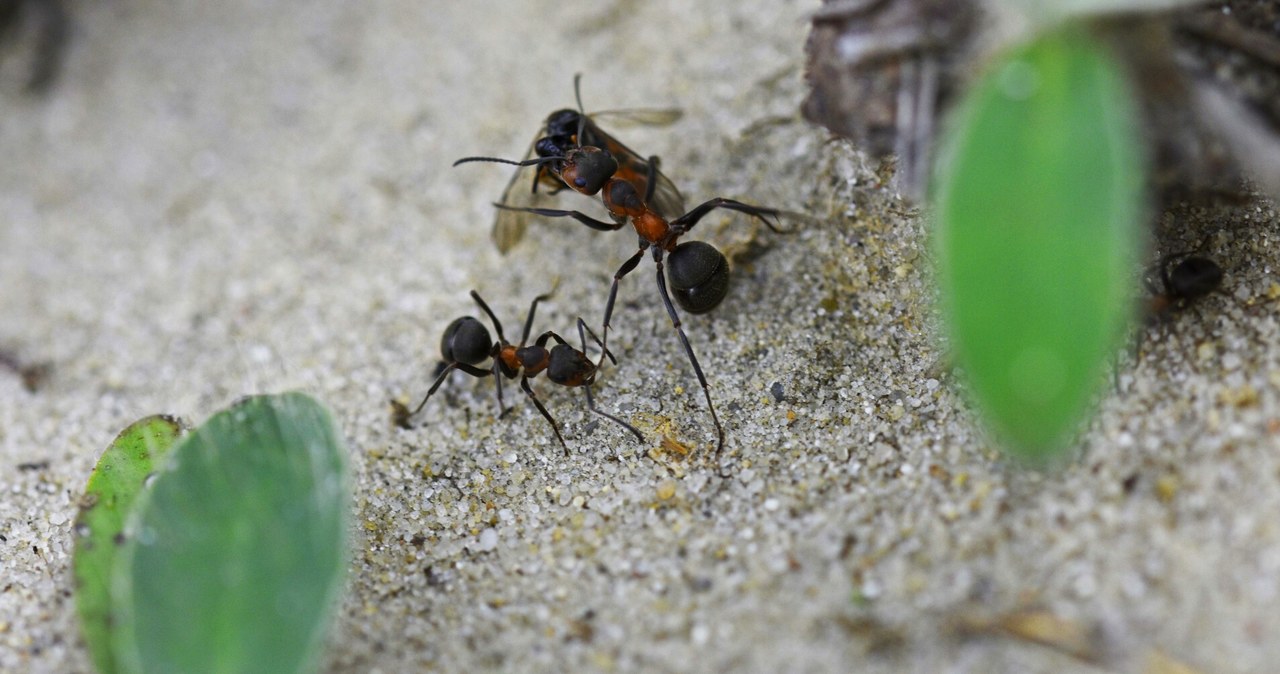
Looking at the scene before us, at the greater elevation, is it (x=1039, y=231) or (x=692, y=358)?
(x=692, y=358)

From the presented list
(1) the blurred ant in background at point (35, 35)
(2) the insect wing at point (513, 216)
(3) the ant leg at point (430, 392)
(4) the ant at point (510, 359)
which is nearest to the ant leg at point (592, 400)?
(4) the ant at point (510, 359)

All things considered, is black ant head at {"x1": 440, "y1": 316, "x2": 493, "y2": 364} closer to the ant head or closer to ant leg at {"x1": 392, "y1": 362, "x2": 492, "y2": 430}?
ant leg at {"x1": 392, "y1": 362, "x2": 492, "y2": 430}

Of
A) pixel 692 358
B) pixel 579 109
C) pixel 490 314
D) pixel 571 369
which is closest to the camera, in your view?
pixel 692 358

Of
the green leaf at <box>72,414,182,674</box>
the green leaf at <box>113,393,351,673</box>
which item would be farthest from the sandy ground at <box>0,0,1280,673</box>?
the green leaf at <box>113,393,351,673</box>

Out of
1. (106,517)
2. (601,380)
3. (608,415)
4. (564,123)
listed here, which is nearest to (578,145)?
(564,123)

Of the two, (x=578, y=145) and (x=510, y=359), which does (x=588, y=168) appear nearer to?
(x=578, y=145)

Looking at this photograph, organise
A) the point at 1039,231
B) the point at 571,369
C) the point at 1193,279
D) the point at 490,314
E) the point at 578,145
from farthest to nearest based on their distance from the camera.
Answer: the point at 578,145, the point at 490,314, the point at 571,369, the point at 1193,279, the point at 1039,231

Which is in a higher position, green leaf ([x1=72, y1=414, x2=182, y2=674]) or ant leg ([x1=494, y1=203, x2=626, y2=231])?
ant leg ([x1=494, y1=203, x2=626, y2=231])

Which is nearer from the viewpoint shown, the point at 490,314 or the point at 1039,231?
the point at 1039,231
